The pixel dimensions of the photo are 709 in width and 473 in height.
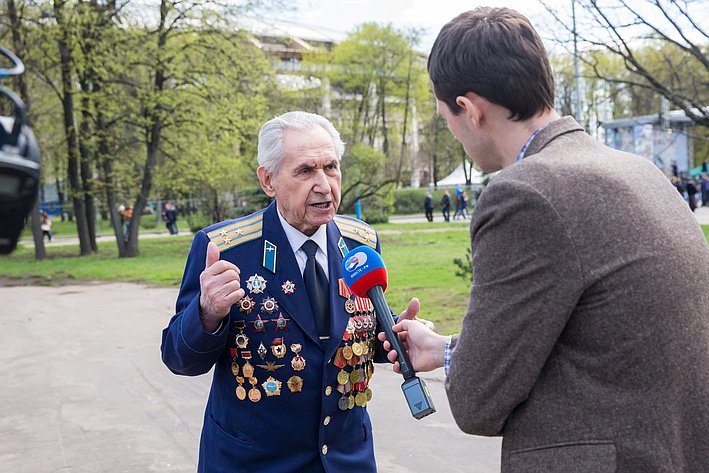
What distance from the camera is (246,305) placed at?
2.76 m

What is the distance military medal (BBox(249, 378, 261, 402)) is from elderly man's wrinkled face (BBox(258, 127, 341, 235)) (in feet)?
1.94

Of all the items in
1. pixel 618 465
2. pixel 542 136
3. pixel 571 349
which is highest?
pixel 542 136

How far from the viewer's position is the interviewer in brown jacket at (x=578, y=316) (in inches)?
62.9

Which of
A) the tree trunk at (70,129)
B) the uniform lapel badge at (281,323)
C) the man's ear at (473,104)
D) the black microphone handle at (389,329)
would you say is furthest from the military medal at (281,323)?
the tree trunk at (70,129)

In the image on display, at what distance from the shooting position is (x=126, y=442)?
5.95 m

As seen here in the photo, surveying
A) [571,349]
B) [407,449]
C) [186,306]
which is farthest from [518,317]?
[407,449]

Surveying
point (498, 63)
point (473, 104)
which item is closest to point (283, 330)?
point (473, 104)

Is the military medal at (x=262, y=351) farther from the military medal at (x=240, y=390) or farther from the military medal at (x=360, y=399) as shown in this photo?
the military medal at (x=360, y=399)

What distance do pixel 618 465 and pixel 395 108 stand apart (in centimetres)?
4923

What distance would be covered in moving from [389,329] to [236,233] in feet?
2.98

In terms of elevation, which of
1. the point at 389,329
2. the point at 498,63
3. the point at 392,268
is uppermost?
the point at 498,63

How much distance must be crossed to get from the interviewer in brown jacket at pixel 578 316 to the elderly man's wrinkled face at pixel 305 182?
1.24 meters

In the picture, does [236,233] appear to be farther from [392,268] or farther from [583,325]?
[392,268]

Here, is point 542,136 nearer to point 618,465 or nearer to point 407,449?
point 618,465
